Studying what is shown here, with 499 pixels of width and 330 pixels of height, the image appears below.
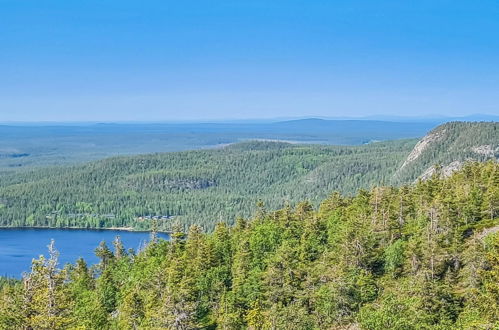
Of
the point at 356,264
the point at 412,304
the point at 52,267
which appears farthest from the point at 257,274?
the point at 52,267

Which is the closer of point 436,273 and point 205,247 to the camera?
point 436,273

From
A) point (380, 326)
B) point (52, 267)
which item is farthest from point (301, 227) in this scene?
point (52, 267)

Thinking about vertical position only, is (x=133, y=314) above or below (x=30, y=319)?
below

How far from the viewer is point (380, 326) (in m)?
47.2

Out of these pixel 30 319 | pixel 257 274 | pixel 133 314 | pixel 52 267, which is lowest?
pixel 133 314

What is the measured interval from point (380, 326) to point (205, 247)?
158 ft

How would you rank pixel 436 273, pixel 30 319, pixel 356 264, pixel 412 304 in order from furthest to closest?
pixel 356 264
pixel 436 273
pixel 412 304
pixel 30 319

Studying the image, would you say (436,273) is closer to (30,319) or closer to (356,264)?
(356,264)

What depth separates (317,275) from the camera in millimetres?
73625

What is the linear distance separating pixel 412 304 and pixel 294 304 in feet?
63.7

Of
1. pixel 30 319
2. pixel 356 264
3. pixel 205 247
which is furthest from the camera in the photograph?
pixel 205 247

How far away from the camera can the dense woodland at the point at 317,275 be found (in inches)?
1941

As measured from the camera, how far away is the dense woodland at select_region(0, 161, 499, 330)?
49.3 meters

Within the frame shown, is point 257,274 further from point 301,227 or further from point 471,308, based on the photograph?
point 471,308
